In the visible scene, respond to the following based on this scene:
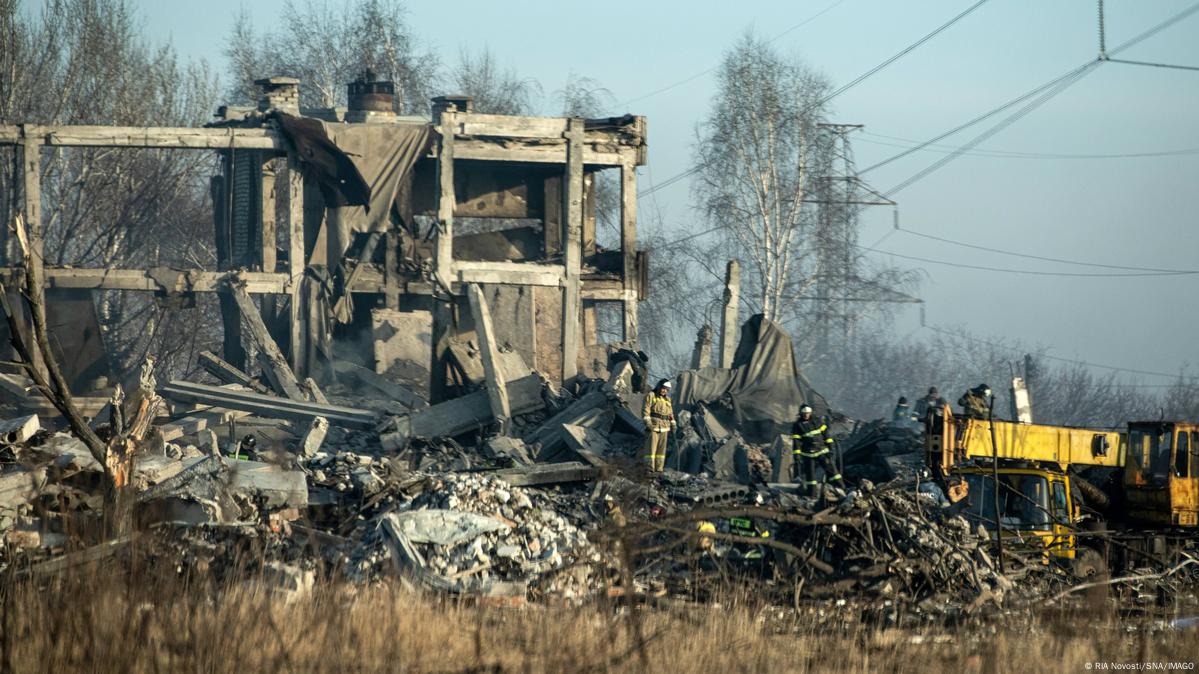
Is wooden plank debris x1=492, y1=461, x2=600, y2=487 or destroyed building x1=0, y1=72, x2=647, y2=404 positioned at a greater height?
destroyed building x1=0, y1=72, x2=647, y2=404

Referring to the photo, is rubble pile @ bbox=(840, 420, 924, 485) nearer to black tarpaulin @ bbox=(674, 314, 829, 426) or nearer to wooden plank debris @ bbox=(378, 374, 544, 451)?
black tarpaulin @ bbox=(674, 314, 829, 426)

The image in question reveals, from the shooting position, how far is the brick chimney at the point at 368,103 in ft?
80.5

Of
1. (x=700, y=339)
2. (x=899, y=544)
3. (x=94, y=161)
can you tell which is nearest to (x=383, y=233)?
(x=700, y=339)

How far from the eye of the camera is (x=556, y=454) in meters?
18.0

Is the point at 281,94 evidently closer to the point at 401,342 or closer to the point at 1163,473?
the point at 401,342

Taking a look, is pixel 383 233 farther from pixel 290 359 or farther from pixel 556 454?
pixel 556 454

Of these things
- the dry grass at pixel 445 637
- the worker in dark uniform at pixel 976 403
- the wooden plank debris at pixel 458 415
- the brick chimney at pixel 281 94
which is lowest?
the dry grass at pixel 445 637

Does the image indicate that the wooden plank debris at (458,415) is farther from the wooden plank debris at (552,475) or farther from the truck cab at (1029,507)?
the truck cab at (1029,507)

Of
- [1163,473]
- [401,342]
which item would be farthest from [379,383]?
[1163,473]

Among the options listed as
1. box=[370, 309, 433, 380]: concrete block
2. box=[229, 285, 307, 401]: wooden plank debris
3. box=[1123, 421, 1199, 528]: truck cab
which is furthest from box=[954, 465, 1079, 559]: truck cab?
box=[370, 309, 433, 380]: concrete block

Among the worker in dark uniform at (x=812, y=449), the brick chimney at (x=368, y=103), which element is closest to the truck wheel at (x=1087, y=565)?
the worker in dark uniform at (x=812, y=449)

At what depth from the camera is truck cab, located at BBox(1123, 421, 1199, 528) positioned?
529 inches

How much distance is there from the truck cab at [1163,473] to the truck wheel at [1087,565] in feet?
5.81

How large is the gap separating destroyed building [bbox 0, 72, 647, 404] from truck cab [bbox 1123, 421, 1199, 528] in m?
10.2
